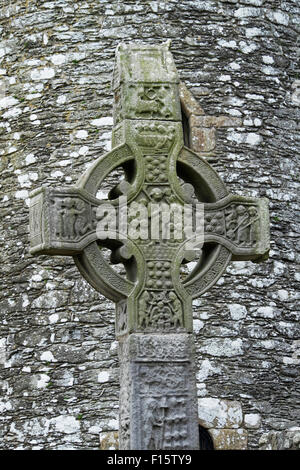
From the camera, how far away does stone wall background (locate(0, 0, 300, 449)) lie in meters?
12.2

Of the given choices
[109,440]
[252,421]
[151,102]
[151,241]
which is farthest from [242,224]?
[252,421]

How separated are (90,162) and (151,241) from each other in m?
5.64

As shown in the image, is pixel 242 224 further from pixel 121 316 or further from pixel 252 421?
pixel 252 421

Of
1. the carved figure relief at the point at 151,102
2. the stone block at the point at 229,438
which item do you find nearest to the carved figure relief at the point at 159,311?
the carved figure relief at the point at 151,102

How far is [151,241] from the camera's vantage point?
7.26 meters

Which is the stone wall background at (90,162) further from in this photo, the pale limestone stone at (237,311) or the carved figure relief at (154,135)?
the carved figure relief at (154,135)

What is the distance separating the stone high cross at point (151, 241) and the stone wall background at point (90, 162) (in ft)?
15.7

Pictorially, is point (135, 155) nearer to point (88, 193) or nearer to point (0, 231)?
point (88, 193)

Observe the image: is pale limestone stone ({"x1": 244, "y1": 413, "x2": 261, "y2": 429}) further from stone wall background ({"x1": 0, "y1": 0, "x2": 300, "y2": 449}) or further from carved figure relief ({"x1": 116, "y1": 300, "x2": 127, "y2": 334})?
carved figure relief ({"x1": 116, "y1": 300, "x2": 127, "y2": 334})

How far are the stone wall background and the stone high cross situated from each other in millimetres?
4794

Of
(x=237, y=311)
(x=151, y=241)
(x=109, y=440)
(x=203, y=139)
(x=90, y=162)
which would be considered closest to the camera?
(x=151, y=241)


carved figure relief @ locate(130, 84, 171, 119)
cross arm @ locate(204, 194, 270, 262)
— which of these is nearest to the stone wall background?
cross arm @ locate(204, 194, 270, 262)

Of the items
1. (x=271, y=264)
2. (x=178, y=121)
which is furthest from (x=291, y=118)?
(x=178, y=121)

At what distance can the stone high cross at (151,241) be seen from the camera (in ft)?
22.9
